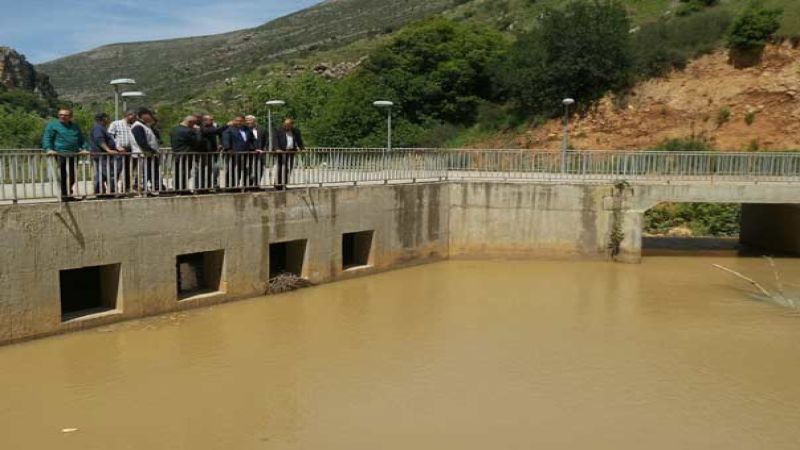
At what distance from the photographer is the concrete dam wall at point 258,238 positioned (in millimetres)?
11562

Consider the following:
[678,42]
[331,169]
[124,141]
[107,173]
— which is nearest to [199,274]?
[331,169]

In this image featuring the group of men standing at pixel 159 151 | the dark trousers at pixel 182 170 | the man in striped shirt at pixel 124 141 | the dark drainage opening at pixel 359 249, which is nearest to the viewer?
the group of men standing at pixel 159 151

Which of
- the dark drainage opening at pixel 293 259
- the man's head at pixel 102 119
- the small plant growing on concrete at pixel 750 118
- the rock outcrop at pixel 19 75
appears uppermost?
the rock outcrop at pixel 19 75

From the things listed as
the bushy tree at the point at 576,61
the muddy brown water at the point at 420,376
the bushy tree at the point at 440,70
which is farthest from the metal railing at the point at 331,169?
the bushy tree at the point at 440,70

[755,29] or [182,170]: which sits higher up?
[755,29]

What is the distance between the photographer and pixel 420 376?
10.7m

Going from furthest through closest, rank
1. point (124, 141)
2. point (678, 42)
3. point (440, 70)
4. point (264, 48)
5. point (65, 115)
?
1. point (264, 48)
2. point (440, 70)
3. point (678, 42)
4. point (124, 141)
5. point (65, 115)

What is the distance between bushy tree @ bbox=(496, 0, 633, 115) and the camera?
3603 cm

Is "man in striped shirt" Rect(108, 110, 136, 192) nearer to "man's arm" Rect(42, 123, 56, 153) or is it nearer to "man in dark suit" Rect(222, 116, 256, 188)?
"man's arm" Rect(42, 123, 56, 153)

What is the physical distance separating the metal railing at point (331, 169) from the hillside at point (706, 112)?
41.6ft

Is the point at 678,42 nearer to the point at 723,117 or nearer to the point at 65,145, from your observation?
the point at 723,117

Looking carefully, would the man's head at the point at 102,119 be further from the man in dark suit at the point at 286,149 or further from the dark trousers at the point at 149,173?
the man in dark suit at the point at 286,149

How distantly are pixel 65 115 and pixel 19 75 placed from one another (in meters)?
65.7

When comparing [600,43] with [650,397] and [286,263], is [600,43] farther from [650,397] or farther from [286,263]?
[650,397]
